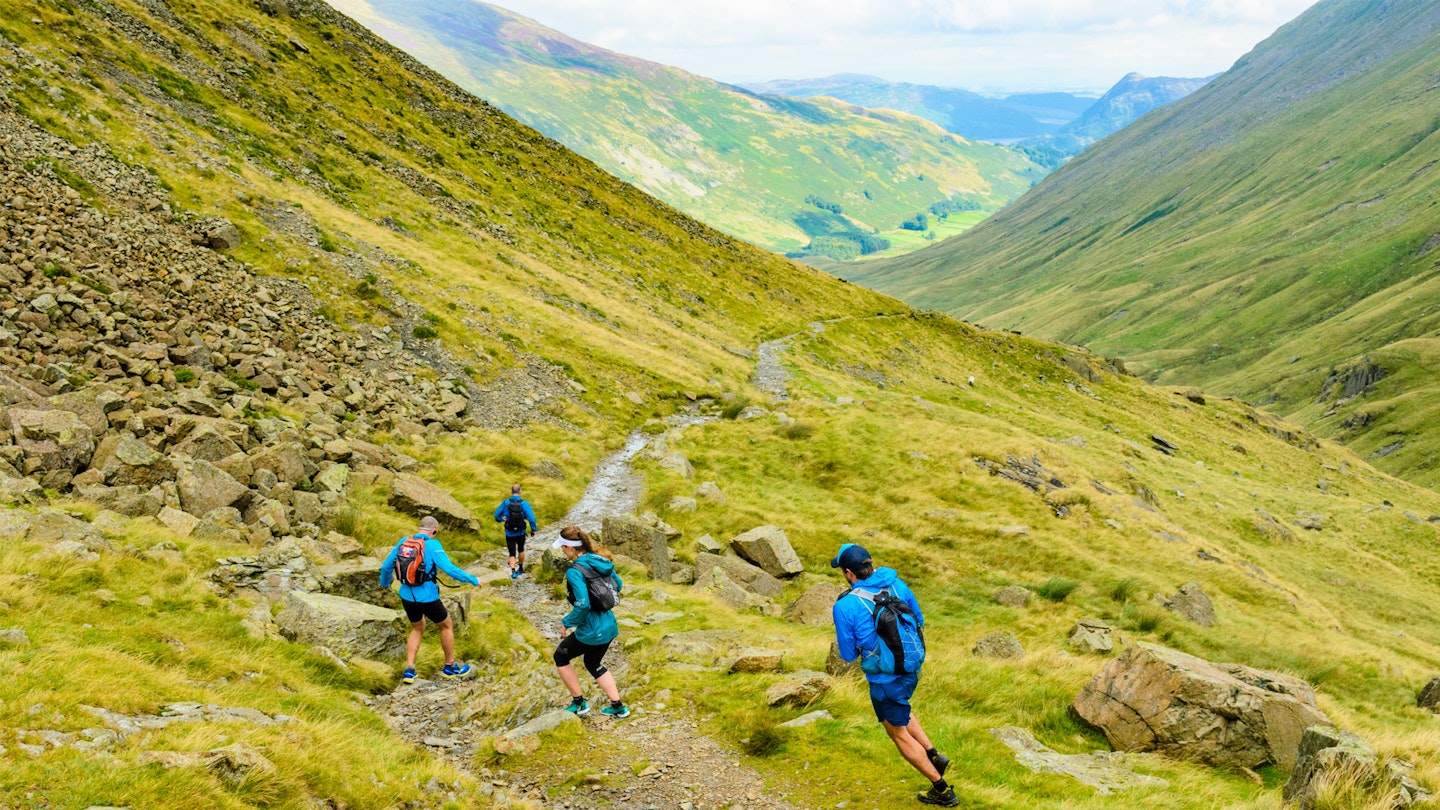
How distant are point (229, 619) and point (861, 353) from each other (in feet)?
248

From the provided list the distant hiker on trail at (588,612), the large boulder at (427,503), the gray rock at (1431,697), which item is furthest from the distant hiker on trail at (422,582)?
the gray rock at (1431,697)

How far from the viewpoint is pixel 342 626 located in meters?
14.6

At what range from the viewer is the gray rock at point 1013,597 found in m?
26.9

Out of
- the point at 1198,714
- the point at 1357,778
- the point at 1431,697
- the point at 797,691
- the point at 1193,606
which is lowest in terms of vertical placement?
the point at 797,691

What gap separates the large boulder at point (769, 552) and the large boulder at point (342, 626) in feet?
46.3

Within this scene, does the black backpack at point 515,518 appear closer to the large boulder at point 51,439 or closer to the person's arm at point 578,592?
the person's arm at point 578,592

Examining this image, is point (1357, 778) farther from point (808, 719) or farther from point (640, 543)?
point (640, 543)

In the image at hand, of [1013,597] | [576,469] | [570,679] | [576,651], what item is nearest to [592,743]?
[570,679]

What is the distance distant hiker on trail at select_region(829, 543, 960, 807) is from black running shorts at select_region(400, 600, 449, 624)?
8.86 metres

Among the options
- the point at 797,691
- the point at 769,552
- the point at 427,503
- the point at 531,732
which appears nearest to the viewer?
the point at 531,732

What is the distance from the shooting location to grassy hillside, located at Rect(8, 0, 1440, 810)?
11.0 m

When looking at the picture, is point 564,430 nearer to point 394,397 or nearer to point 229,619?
point 394,397

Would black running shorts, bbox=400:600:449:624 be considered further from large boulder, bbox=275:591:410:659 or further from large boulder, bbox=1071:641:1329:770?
large boulder, bbox=1071:641:1329:770

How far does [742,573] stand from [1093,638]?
37.7 ft
